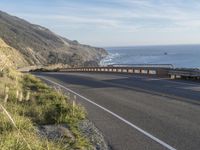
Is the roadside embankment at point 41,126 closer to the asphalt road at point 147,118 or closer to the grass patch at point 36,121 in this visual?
the grass patch at point 36,121

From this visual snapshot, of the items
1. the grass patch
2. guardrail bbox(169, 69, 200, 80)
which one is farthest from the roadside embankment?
guardrail bbox(169, 69, 200, 80)

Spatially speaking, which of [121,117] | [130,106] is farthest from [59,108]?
[130,106]

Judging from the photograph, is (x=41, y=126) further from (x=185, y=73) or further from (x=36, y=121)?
(x=185, y=73)

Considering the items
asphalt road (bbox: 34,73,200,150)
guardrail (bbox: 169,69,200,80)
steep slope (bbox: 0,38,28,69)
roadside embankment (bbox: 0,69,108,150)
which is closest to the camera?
roadside embankment (bbox: 0,69,108,150)

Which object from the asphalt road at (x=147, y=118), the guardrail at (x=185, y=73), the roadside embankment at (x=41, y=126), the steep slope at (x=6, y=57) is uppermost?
the steep slope at (x=6, y=57)

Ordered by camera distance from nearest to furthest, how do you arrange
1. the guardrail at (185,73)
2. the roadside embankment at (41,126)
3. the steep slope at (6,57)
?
1. the roadside embankment at (41,126)
2. the steep slope at (6,57)
3. the guardrail at (185,73)

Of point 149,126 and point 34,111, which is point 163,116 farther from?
point 34,111

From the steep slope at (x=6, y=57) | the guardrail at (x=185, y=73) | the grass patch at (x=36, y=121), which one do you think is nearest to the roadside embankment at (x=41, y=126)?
the grass patch at (x=36, y=121)

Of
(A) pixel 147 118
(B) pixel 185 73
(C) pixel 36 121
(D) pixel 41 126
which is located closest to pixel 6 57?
(D) pixel 41 126

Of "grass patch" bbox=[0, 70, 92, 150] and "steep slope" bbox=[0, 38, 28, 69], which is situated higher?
"steep slope" bbox=[0, 38, 28, 69]

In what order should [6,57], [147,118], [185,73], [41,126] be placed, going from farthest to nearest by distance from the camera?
[185,73] → [147,118] → [41,126] → [6,57]

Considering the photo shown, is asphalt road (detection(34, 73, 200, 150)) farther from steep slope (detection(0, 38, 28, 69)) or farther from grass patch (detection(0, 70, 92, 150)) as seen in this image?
steep slope (detection(0, 38, 28, 69))

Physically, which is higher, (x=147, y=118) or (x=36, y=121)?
(x=36, y=121)

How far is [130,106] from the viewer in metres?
16.9
